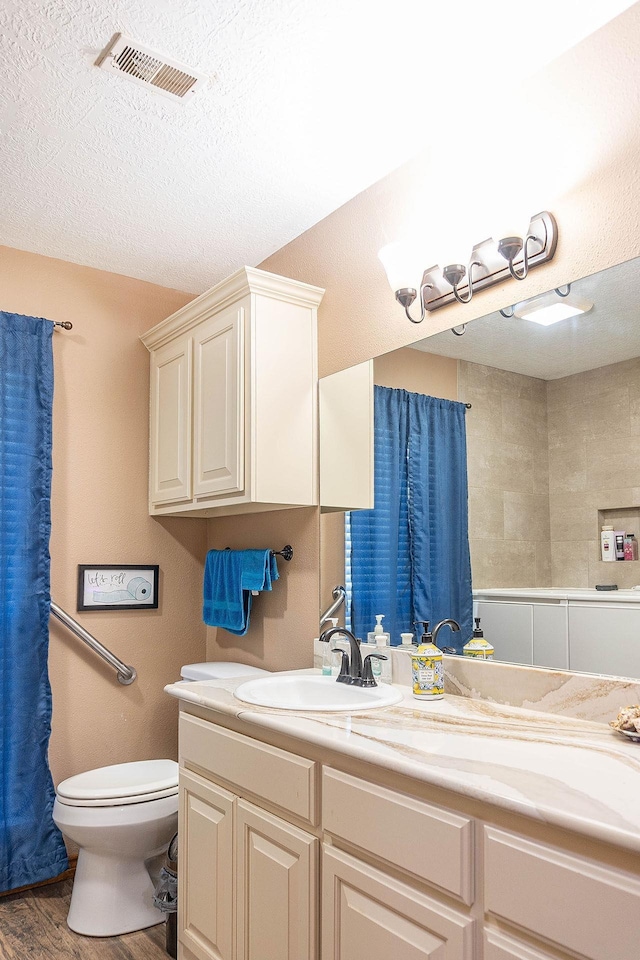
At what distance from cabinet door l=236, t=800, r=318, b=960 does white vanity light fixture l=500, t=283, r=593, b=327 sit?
1.37 meters

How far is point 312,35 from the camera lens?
5.90ft

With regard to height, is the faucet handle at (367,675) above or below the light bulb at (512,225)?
below

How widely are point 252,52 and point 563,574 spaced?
153cm

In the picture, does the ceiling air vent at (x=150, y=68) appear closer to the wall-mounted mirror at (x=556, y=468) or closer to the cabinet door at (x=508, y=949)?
the wall-mounted mirror at (x=556, y=468)

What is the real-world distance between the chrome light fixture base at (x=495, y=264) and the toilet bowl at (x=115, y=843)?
5.96 feet

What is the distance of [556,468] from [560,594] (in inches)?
12.4

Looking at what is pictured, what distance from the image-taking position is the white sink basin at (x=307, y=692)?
197 centimetres

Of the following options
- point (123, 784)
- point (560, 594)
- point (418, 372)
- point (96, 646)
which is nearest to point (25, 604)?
point (96, 646)

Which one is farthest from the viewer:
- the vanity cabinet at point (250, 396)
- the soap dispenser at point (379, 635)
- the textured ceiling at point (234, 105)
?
the vanity cabinet at point (250, 396)

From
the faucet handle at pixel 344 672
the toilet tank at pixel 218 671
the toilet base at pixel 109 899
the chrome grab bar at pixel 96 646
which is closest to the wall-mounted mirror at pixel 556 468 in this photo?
the faucet handle at pixel 344 672

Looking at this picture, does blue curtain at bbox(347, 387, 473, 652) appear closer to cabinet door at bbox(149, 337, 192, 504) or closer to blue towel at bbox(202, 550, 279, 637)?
blue towel at bbox(202, 550, 279, 637)

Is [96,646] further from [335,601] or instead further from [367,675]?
[367,675]

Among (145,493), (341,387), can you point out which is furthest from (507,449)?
(145,493)

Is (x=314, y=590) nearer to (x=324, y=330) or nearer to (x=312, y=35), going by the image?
(x=324, y=330)
